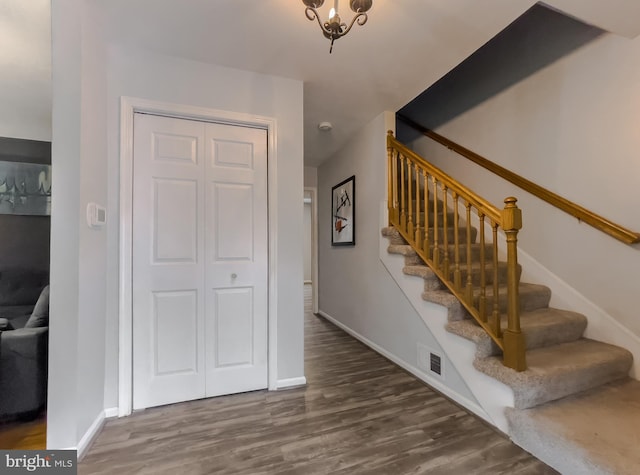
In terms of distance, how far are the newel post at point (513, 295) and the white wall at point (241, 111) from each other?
1.41 meters

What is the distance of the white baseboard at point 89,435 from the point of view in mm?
1497

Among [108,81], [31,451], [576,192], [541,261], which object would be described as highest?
[108,81]

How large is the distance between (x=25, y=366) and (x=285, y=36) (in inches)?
98.1

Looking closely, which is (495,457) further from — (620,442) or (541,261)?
(541,261)

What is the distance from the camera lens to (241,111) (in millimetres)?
2162

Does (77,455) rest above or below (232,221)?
below

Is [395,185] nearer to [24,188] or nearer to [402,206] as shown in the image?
[402,206]

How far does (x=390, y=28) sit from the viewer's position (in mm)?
1760

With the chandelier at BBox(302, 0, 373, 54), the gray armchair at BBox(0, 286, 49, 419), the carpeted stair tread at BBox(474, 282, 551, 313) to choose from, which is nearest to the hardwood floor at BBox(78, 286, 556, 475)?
the gray armchair at BBox(0, 286, 49, 419)

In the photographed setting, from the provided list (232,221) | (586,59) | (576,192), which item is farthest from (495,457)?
(586,59)

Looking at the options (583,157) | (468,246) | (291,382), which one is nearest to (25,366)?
(291,382)

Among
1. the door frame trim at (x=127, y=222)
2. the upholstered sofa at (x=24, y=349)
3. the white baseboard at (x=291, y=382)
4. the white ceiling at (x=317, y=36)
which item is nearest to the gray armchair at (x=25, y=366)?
the upholstered sofa at (x=24, y=349)

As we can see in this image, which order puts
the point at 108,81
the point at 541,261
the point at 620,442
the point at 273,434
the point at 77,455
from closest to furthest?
the point at 620,442
the point at 77,455
the point at 273,434
the point at 108,81
the point at 541,261

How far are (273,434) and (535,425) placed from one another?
143 centimetres
